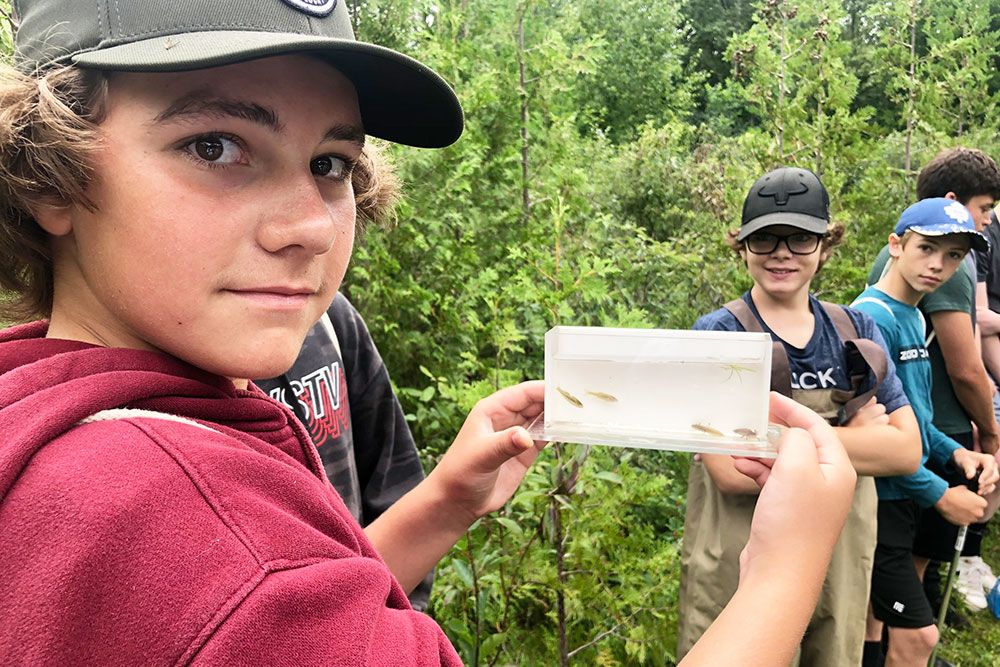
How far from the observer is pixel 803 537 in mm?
1121

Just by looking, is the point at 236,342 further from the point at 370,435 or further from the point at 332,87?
the point at 370,435

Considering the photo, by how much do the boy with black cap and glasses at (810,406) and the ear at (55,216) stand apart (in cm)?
201

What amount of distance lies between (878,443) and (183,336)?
7.49ft

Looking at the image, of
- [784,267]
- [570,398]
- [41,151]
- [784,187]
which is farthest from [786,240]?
[41,151]

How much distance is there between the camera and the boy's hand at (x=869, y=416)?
2355mm

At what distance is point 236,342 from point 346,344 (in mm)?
915

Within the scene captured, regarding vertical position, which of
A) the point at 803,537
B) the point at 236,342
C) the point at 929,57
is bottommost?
the point at 803,537

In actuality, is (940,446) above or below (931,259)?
below

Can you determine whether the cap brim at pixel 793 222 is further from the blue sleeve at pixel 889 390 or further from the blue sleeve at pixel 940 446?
the blue sleeve at pixel 940 446

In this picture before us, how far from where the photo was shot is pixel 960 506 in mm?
2930

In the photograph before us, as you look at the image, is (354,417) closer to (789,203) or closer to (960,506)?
(789,203)

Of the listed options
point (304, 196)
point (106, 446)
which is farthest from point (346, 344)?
point (106, 446)

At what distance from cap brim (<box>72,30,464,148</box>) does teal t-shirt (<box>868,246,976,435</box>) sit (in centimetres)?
295

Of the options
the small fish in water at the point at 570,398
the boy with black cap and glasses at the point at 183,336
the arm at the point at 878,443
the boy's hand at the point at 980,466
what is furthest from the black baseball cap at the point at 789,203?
the boy with black cap and glasses at the point at 183,336
